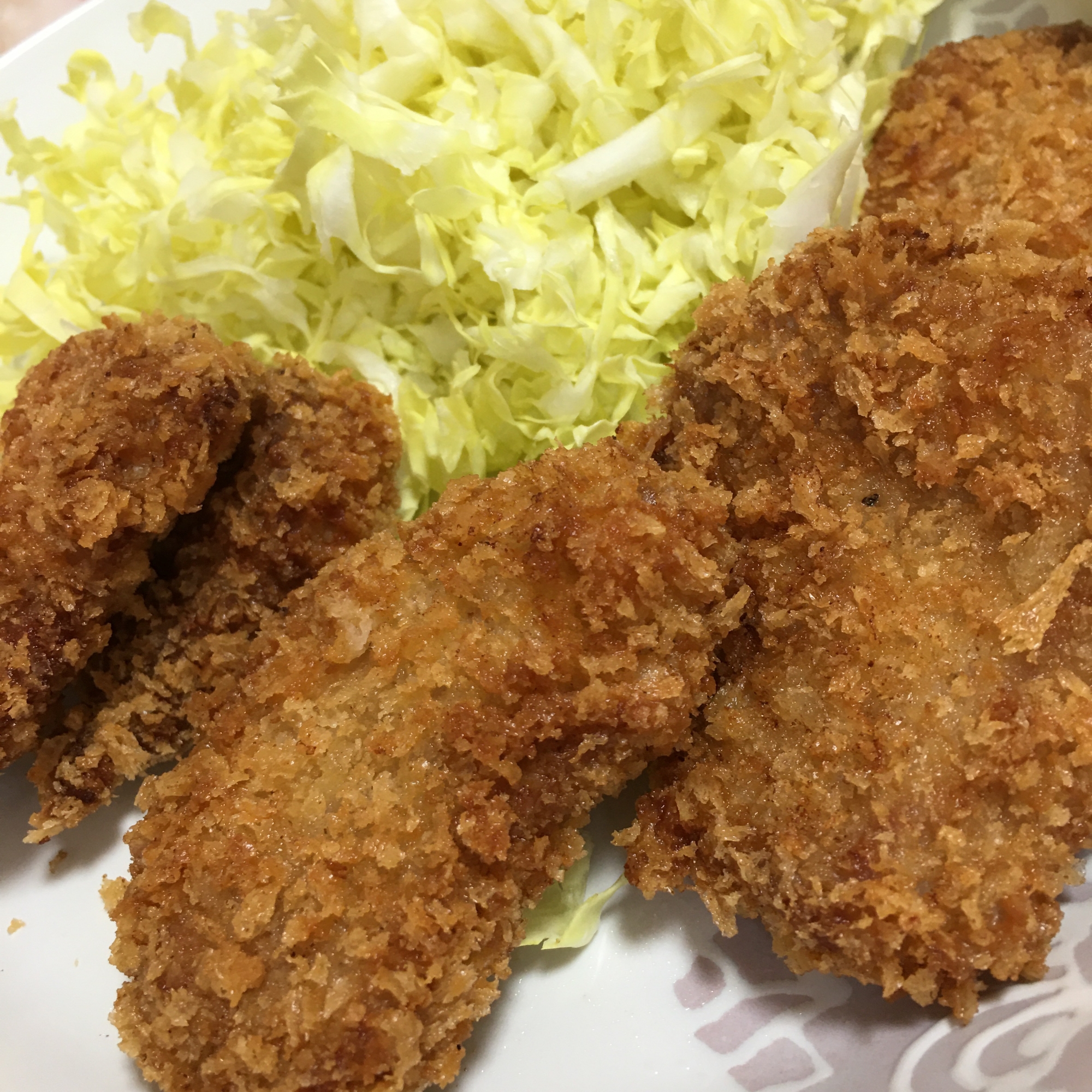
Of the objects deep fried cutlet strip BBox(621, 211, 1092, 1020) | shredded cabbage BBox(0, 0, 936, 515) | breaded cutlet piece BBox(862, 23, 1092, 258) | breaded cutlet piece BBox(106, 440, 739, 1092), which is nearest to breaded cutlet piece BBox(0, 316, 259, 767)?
breaded cutlet piece BBox(106, 440, 739, 1092)

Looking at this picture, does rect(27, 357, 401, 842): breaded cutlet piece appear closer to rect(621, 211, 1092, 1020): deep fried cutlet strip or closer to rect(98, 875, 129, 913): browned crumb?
rect(98, 875, 129, 913): browned crumb

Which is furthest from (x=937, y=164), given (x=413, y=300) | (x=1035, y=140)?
(x=413, y=300)

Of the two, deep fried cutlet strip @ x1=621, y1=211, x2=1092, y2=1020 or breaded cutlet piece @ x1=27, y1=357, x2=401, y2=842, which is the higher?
breaded cutlet piece @ x1=27, y1=357, x2=401, y2=842

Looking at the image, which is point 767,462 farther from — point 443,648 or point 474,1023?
point 474,1023

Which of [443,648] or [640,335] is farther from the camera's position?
[640,335]

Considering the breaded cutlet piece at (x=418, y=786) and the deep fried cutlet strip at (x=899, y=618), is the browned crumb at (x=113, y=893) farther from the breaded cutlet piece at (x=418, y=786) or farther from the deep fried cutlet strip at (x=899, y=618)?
the deep fried cutlet strip at (x=899, y=618)

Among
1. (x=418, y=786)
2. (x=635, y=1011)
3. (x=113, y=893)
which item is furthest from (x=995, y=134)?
(x=113, y=893)

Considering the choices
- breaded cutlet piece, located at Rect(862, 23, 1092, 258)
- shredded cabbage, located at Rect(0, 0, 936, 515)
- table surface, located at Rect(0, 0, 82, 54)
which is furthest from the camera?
table surface, located at Rect(0, 0, 82, 54)

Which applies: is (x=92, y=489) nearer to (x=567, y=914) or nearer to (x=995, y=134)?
(x=567, y=914)
